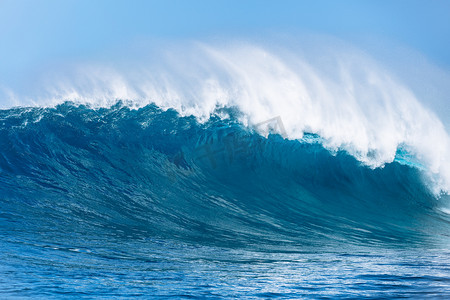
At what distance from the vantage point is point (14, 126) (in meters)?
9.85

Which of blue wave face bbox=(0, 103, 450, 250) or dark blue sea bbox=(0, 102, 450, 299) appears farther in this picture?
blue wave face bbox=(0, 103, 450, 250)

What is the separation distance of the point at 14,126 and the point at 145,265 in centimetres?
732

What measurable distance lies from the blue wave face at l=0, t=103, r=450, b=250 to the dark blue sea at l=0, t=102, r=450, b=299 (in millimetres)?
34

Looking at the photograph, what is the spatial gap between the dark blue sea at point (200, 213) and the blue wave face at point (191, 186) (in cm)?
3

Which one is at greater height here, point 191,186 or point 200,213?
point 191,186

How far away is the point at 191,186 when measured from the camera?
27.6 feet

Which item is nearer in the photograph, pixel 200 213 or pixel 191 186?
pixel 200 213

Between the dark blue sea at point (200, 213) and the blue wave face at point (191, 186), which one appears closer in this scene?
the dark blue sea at point (200, 213)

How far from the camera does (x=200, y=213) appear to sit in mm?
7234

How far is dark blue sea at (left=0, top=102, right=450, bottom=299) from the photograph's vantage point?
3701 millimetres

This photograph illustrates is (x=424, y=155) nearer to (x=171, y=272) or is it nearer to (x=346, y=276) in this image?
(x=346, y=276)

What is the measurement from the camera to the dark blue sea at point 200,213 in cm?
370

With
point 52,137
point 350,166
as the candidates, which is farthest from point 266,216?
point 52,137

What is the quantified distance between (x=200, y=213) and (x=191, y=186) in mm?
1277
